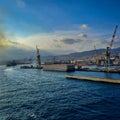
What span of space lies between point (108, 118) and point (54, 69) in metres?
146

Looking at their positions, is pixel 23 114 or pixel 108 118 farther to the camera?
pixel 23 114

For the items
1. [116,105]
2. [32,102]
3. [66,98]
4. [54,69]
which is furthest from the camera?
[54,69]

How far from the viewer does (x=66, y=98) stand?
5541 centimetres

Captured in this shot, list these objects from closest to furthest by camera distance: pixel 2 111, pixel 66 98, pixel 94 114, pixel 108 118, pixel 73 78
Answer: pixel 108 118
pixel 94 114
pixel 2 111
pixel 66 98
pixel 73 78

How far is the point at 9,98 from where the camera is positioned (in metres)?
55.9

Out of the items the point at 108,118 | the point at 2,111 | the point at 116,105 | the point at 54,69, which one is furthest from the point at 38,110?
the point at 54,69

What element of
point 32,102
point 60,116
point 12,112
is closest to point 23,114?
point 12,112

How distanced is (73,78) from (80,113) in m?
67.6

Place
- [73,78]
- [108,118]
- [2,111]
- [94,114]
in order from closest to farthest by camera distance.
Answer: [108,118], [94,114], [2,111], [73,78]

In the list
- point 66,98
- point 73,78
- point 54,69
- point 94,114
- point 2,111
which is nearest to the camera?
point 94,114

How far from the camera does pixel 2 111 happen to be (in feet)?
141

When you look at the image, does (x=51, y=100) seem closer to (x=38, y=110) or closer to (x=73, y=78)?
(x=38, y=110)

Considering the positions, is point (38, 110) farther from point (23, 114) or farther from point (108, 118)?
point (108, 118)

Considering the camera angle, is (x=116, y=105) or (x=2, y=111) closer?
(x=2, y=111)
